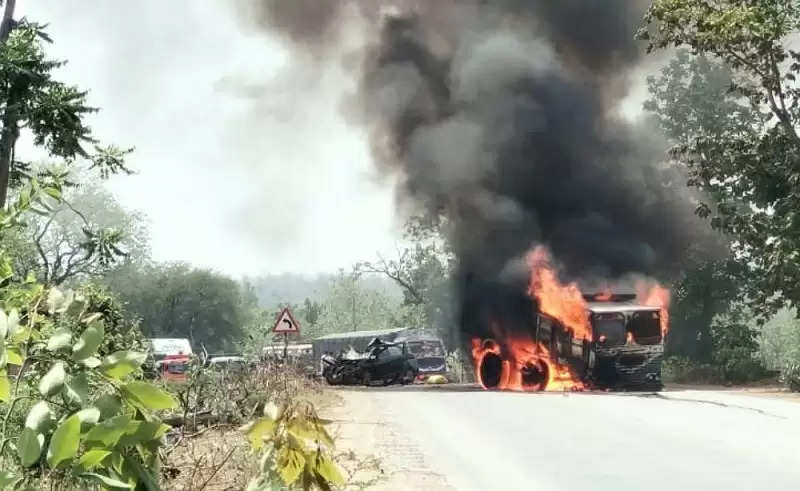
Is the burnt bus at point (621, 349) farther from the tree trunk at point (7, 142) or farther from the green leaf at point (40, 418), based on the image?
the green leaf at point (40, 418)

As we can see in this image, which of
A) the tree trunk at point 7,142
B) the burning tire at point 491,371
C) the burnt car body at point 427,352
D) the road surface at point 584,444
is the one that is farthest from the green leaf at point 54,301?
the burnt car body at point 427,352

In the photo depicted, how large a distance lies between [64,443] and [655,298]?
26.6 meters

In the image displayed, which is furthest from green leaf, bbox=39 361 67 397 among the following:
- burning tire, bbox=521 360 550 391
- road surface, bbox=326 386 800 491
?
burning tire, bbox=521 360 550 391

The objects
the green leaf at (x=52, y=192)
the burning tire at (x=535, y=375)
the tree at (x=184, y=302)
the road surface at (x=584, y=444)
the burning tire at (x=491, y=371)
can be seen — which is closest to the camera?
the green leaf at (x=52, y=192)

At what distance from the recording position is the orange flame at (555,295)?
2361cm

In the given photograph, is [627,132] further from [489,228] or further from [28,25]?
[28,25]

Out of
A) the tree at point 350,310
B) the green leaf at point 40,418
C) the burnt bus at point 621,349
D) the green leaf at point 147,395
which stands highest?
A: the tree at point 350,310

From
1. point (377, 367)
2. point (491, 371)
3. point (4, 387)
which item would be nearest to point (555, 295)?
point (491, 371)

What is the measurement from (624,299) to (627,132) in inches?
530

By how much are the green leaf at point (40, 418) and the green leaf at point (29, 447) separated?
11 mm

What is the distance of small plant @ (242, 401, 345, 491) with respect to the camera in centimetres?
133

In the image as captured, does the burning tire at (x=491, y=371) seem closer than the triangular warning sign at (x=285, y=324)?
No

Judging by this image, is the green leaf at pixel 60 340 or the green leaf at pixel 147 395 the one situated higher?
the green leaf at pixel 60 340

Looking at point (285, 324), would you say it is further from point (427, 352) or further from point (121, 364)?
point (427, 352)
